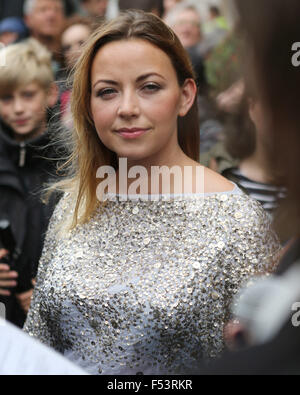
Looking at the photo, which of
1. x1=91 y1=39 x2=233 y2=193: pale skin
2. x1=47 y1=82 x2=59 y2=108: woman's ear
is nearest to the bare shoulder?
x1=91 y1=39 x2=233 y2=193: pale skin

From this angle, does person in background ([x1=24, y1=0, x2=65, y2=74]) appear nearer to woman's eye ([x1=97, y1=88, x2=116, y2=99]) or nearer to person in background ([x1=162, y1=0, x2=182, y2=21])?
person in background ([x1=162, y1=0, x2=182, y2=21])

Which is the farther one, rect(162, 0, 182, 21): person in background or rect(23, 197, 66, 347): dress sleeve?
rect(162, 0, 182, 21): person in background

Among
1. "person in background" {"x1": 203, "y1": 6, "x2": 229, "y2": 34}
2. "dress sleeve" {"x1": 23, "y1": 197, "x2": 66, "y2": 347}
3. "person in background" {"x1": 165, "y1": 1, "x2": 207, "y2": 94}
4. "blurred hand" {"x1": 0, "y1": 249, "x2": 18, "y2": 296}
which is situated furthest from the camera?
"person in background" {"x1": 203, "y1": 6, "x2": 229, "y2": 34}

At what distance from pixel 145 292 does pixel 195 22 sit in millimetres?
2472

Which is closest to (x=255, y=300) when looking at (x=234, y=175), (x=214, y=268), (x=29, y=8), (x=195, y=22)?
(x=214, y=268)

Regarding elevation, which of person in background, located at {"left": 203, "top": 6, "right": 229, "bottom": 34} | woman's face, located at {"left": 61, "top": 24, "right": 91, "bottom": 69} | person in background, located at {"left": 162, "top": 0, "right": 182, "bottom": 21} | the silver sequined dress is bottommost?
the silver sequined dress

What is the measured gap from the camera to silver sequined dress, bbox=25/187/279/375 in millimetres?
1733

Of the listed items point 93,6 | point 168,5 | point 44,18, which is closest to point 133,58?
point 168,5

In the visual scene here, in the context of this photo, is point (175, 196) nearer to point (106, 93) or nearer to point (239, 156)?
point (106, 93)

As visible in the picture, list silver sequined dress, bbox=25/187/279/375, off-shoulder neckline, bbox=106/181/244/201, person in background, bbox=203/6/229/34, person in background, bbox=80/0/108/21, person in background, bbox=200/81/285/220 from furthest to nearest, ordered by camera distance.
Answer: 1. person in background, bbox=80/0/108/21
2. person in background, bbox=203/6/229/34
3. person in background, bbox=200/81/285/220
4. off-shoulder neckline, bbox=106/181/244/201
5. silver sequined dress, bbox=25/187/279/375

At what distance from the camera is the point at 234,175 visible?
2.56 m

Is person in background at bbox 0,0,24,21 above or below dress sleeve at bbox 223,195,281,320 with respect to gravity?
above

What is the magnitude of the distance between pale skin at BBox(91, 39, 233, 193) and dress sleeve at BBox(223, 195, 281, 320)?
136mm
